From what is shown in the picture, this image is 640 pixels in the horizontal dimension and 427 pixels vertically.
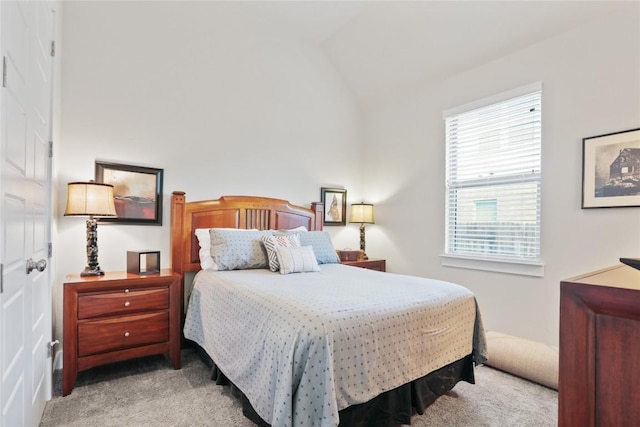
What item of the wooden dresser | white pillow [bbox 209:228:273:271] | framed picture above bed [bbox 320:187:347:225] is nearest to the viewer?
the wooden dresser

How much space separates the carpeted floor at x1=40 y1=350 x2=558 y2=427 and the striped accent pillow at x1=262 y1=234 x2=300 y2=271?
98cm

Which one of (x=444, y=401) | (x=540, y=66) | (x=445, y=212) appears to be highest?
(x=540, y=66)

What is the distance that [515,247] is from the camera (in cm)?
314

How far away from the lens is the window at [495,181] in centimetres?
304

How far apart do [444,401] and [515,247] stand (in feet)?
5.29

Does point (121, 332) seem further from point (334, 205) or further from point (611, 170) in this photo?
point (611, 170)

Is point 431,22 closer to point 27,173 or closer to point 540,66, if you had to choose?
point 540,66

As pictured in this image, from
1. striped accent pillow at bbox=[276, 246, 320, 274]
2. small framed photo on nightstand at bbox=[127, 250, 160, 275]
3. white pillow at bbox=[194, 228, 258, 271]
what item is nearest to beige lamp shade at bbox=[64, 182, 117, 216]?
small framed photo on nightstand at bbox=[127, 250, 160, 275]

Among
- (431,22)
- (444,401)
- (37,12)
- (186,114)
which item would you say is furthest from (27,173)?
(431,22)

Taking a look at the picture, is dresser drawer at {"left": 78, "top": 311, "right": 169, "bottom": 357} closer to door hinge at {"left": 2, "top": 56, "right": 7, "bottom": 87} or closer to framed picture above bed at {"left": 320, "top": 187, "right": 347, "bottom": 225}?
door hinge at {"left": 2, "top": 56, "right": 7, "bottom": 87}

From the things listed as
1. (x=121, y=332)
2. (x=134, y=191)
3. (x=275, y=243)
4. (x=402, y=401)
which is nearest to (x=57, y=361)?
(x=121, y=332)

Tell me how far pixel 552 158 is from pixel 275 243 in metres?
2.47

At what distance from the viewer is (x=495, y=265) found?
3.25 m

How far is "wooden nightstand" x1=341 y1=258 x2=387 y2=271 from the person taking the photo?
3.96 meters
